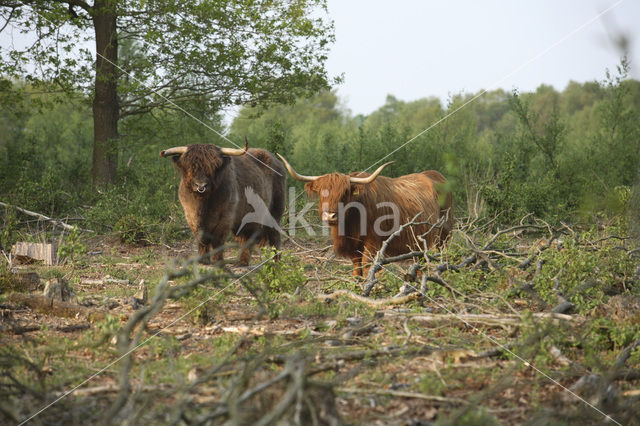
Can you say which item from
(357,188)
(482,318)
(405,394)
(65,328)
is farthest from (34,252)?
(405,394)

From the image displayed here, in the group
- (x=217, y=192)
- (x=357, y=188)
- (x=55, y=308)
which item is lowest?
(x=55, y=308)

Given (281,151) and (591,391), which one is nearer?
(591,391)

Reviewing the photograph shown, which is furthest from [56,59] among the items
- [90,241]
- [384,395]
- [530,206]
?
[384,395]

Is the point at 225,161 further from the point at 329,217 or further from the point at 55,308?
the point at 55,308

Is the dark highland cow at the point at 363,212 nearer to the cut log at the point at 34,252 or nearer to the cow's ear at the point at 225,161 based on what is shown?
the cow's ear at the point at 225,161

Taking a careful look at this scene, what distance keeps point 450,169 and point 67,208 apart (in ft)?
39.3

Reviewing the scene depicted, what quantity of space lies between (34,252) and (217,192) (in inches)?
107

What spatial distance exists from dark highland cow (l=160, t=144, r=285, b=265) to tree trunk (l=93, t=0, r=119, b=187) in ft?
16.3

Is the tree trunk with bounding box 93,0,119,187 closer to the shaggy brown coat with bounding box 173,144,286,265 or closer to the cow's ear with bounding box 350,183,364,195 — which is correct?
the shaggy brown coat with bounding box 173,144,286,265

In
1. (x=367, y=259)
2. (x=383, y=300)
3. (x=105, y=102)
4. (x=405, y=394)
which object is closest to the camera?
(x=405, y=394)

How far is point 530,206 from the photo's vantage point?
40.7ft

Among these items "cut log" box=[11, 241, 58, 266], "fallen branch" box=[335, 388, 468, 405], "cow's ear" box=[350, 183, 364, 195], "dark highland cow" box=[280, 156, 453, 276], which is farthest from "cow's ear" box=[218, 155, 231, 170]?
"fallen branch" box=[335, 388, 468, 405]

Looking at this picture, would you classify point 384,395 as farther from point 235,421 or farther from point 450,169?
point 450,169

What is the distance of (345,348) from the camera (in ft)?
13.4
